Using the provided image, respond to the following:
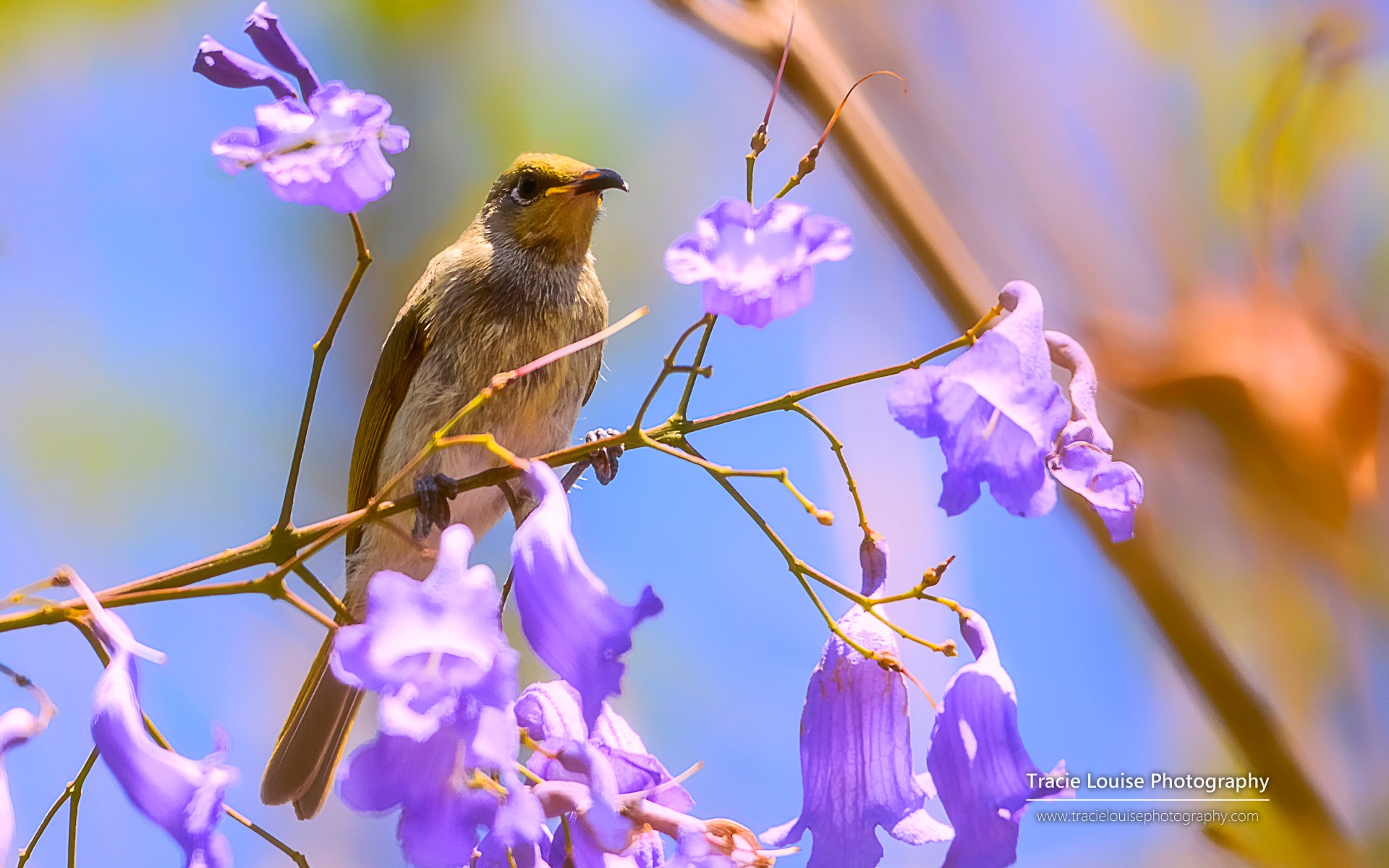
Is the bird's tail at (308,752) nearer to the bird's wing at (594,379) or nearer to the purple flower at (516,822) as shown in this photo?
the bird's wing at (594,379)

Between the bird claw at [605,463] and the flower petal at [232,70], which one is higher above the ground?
the bird claw at [605,463]

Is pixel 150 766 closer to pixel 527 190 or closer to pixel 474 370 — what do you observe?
pixel 474 370

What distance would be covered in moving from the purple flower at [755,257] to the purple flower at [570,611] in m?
0.22

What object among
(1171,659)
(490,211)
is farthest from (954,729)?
(490,211)

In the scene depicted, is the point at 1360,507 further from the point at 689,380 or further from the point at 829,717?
the point at 689,380

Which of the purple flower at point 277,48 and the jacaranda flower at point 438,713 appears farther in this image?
the purple flower at point 277,48

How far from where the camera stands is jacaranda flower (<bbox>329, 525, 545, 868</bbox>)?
71 centimetres

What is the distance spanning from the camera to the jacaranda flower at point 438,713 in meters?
0.71

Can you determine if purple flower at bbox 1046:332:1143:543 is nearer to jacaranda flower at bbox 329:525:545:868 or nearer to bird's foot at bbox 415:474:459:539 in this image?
jacaranda flower at bbox 329:525:545:868

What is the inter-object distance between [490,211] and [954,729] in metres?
2.04

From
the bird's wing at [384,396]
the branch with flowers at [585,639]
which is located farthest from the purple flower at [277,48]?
the bird's wing at [384,396]

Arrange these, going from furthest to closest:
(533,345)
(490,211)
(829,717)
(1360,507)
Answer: (490,211) → (533,345) → (1360,507) → (829,717)

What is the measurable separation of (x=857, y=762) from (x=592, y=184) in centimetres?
150

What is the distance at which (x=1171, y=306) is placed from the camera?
218 cm
